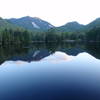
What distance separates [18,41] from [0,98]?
135365 mm

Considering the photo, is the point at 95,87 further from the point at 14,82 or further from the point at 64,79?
the point at 14,82

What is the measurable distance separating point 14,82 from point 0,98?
7.13m

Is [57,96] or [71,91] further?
[71,91]

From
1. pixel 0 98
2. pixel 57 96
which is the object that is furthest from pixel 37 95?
pixel 0 98

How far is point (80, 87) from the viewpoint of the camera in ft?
82.7

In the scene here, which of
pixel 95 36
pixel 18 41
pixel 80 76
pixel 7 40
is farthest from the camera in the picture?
pixel 95 36

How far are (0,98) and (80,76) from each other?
14.9 metres

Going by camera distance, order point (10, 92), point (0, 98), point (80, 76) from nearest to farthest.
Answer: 1. point (0, 98)
2. point (10, 92)
3. point (80, 76)

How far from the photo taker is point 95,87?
25.1 metres

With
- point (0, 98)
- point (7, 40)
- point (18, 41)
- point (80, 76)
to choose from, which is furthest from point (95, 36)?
point (0, 98)

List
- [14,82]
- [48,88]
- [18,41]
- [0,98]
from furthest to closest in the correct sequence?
[18,41] < [14,82] < [48,88] < [0,98]

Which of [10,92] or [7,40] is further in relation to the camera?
[7,40]

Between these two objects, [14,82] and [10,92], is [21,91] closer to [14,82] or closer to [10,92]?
[10,92]

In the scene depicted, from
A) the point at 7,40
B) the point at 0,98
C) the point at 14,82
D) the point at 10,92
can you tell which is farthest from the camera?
the point at 7,40
